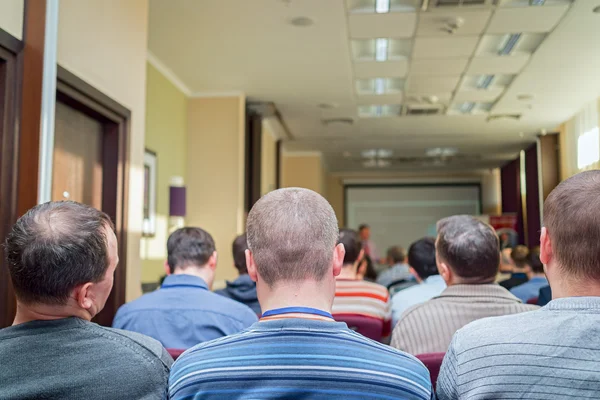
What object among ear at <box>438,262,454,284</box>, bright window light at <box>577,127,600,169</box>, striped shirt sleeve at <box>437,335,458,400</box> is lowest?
striped shirt sleeve at <box>437,335,458,400</box>

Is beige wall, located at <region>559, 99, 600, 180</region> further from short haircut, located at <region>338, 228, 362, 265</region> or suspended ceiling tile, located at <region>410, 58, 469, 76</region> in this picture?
short haircut, located at <region>338, 228, 362, 265</region>

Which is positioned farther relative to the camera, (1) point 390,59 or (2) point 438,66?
(2) point 438,66

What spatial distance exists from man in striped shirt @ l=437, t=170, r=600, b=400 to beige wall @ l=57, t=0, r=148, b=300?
2450 mm

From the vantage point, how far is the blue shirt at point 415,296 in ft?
9.20

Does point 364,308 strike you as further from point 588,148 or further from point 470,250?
point 588,148

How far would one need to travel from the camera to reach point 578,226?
1.07m

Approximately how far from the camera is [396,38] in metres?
5.21

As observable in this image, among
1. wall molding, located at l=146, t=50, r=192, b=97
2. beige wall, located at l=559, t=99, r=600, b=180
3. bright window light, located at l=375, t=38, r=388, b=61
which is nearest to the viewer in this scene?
bright window light, located at l=375, t=38, r=388, b=61

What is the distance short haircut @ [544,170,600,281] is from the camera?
1.06 metres

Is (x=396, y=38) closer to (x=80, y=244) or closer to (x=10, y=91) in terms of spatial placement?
(x=10, y=91)

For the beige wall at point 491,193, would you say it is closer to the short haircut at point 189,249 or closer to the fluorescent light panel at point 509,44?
the fluorescent light panel at point 509,44

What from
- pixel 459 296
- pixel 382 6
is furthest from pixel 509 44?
pixel 459 296

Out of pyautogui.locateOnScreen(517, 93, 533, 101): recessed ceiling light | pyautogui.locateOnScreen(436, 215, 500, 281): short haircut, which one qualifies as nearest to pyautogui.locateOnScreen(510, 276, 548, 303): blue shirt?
pyautogui.locateOnScreen(436, 215, 500, 281): short haircut

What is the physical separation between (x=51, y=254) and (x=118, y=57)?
2.61 meters
